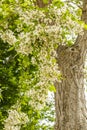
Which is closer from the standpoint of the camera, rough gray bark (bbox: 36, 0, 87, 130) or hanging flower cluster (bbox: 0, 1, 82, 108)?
hanging flower cluster (bbox: 0, 1, 82, 108)

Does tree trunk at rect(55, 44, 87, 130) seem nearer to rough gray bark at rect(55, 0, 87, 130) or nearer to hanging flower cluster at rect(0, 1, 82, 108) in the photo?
rough gray bark at rect(55, 0, 87, 130)

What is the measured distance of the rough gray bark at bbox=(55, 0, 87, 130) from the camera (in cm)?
598

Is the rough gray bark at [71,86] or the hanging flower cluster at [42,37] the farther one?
the rough gray bark at [71,86]

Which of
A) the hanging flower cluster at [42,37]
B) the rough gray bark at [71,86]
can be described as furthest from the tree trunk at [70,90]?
the hanging flower cluster at [42,37]

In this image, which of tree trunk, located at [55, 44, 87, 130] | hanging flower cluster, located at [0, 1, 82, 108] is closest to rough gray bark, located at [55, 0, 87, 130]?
tree trunk, located at [55, 44, 87, 130]

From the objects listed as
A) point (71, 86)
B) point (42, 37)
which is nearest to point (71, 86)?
point (71, 86)

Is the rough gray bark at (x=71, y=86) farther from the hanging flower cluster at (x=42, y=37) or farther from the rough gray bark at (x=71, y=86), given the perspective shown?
the hanging flower cluster at (x=42, y=37)

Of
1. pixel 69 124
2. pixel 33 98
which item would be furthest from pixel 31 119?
pixel 33 98

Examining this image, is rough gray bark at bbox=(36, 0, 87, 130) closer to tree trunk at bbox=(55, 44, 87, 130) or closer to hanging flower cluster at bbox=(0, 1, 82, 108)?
tree trunk at bbox=(55, 44, 87, 130)

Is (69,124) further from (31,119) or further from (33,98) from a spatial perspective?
(33,98)

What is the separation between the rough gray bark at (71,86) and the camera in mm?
5977

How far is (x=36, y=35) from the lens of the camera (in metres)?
3.68

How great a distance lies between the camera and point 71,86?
603 centimetres

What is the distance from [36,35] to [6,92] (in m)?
3.02
